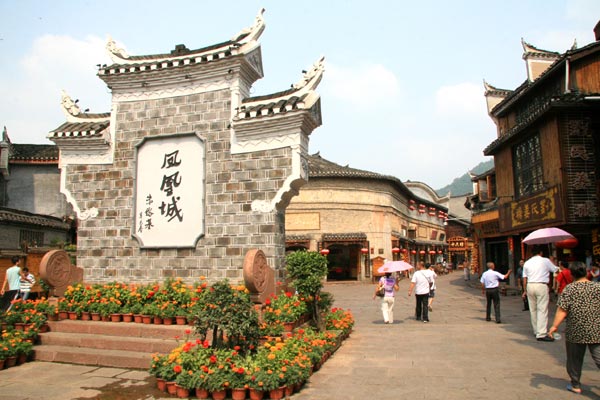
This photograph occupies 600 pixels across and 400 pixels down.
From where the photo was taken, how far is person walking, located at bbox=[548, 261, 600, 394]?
571 centimetres

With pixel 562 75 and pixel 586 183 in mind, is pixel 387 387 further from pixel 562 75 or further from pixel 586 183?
pixel 562 75

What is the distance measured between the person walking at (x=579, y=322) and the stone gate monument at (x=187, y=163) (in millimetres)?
5282

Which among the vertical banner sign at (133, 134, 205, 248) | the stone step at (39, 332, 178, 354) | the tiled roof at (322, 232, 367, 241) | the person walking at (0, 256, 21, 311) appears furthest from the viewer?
the tiled roof at (322, 232, 367, 241)

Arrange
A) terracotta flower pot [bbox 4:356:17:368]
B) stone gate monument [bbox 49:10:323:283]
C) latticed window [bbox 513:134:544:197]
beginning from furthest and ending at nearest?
1. latticed window [bbox 513:134:544:197]
2. stone gate monument [bbox 49:10:323:283]
3. terracotta flower pot [bbox 4:356:17:368]

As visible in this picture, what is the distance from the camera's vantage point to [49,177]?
91.1 ft

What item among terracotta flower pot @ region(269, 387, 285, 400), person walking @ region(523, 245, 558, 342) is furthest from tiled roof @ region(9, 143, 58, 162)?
person walking @ region(523, 245, 558, 342)

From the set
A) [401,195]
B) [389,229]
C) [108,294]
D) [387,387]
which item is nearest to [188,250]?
[108,294]

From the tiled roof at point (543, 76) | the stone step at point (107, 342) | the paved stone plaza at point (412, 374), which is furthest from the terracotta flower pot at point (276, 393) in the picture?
the tiled roof at point (543, 76)

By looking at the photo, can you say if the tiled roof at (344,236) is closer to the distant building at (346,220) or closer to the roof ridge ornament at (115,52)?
the distant building at (346,220)

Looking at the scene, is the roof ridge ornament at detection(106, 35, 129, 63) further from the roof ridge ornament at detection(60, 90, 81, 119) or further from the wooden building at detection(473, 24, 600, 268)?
the wooden building at detection(473, 24, 600, 268)

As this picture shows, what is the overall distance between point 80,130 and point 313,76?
5.99m

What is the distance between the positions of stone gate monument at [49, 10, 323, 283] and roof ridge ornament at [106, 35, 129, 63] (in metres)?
0.03

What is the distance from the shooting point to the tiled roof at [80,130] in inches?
442

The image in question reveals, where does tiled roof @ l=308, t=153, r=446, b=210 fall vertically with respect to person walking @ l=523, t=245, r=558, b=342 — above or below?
above
